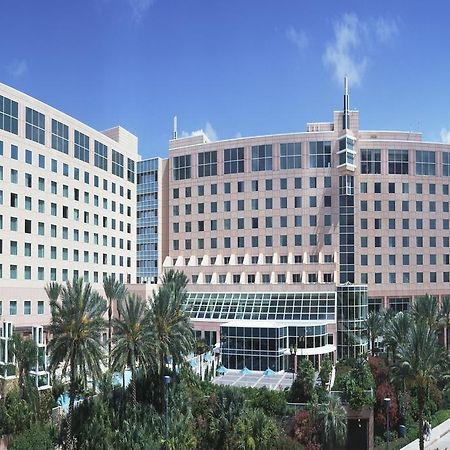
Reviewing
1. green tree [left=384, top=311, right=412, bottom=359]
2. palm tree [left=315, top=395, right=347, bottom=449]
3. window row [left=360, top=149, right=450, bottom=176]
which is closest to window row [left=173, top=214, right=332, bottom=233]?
window row [left=360, top=149, right=450, bottom=176]

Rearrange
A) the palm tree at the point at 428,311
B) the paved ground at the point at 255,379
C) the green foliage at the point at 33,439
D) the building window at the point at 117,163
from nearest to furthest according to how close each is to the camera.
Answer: the green foliage at the point at 33,439
the paved ground at the point at 255,379
the palm tree at the point at 428,311
the building window at the point at 117,163

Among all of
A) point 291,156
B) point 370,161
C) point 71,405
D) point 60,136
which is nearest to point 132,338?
point 71,405

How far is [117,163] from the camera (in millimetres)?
76688

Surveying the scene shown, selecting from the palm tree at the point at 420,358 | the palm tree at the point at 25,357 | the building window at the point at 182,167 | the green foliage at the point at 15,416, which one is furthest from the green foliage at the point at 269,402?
the building window at the point at 182,167

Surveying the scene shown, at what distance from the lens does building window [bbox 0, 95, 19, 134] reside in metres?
55.7

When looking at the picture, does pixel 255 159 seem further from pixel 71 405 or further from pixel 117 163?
pixel 71 405

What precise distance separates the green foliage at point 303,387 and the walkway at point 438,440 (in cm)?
813

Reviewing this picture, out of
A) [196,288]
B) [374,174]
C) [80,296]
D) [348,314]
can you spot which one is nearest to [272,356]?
[348,314]

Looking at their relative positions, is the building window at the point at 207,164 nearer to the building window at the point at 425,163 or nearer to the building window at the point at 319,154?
the building window at the point at 319,154

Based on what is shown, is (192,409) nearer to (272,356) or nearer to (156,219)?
(272,356)

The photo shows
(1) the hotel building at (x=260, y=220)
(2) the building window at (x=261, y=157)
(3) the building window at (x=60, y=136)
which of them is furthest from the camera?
(2) the building window at (x=261, y=157)

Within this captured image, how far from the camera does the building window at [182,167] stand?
3219 inches

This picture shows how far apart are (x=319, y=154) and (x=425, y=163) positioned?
1571 centimetres

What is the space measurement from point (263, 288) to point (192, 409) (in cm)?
3209
